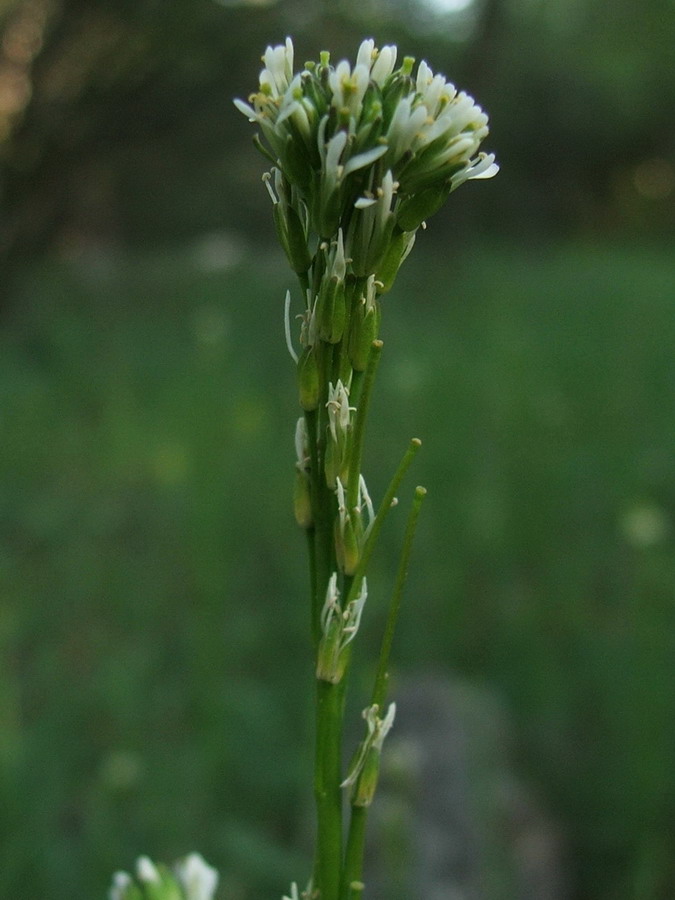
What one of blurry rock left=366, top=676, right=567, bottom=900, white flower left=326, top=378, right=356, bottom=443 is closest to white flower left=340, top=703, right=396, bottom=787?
A: white flower left=326, top=378, right=356, bottom=443

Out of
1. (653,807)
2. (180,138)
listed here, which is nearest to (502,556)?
(653,807)

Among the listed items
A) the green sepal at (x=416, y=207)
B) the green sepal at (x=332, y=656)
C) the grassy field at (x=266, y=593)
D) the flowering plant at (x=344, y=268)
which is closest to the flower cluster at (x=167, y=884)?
the flowering plant at (x=344, y=268)

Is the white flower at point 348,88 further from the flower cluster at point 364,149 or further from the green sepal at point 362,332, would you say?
the green sepal at point 362,332

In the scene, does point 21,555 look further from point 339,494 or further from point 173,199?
point 173,199

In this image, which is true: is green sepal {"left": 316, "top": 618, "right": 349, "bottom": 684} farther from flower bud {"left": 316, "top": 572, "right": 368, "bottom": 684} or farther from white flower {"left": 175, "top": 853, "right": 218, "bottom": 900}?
white flower {"left": 175, "top": 853, "right": 218, "bottom": 900}

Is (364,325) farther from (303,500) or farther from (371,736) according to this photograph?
(371,736)

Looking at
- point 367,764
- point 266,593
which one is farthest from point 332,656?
point 266,593

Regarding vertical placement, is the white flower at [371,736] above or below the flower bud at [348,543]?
below
